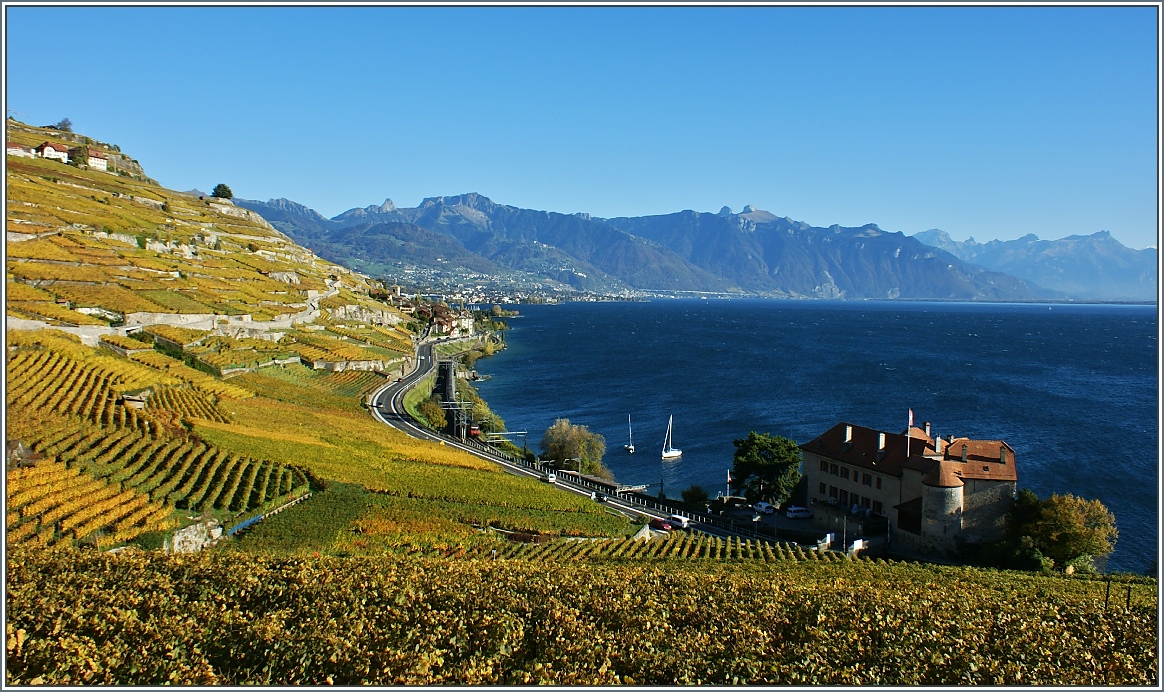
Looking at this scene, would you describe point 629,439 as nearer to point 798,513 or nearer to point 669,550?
point 798,513

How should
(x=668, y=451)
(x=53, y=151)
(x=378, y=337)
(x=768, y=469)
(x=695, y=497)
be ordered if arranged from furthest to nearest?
(x=53, y=151), (x=378, y=337), (x=668, y=451), (x=695, y=497), (x=768, y=469)

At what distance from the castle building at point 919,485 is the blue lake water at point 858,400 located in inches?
368

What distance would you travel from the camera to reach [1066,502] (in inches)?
1415

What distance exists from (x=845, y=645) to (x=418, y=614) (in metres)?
9.34

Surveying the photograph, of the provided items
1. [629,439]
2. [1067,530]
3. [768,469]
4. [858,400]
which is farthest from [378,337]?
[1067,530]

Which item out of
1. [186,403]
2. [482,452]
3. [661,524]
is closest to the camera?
[661,524]

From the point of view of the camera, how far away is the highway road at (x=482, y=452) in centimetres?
4366

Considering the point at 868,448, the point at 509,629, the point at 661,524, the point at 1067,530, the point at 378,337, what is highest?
the point at 378,337

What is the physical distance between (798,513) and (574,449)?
19166mm

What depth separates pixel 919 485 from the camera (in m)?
40.0

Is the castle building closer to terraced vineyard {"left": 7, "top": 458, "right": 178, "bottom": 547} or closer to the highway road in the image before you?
the highway road

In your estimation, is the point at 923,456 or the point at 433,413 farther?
the point at 433,413

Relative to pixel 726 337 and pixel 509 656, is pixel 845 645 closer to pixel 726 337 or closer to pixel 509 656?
pixel 509 656

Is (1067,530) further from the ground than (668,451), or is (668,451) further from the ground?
(1067,530)
